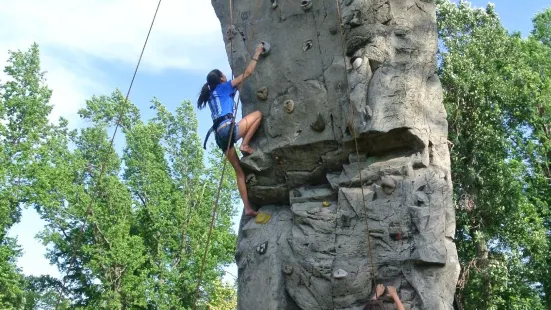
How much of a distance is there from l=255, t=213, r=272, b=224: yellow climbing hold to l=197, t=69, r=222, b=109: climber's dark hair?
1.43m

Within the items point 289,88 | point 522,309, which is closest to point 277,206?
point 289,88

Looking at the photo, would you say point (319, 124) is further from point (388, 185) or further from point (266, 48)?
point (266, 48)

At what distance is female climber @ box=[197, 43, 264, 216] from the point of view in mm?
7379

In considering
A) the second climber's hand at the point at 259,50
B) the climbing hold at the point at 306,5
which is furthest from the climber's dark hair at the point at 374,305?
the climbing hold at the point at 306,5

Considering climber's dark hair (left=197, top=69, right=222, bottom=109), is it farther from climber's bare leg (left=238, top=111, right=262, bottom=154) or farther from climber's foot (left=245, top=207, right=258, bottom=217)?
climber's foot (left=245, top=207, right=258, bottom=217)

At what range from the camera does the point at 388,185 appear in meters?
6.48

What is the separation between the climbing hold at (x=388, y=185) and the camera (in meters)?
6.48

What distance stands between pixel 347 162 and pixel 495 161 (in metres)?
8.15

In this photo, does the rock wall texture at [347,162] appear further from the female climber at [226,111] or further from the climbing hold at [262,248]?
the female climber at [226,111]

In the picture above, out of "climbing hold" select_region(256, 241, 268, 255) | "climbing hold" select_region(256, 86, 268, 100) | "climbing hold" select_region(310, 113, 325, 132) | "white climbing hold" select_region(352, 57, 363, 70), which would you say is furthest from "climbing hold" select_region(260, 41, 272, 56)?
"climbing hold" select_region(256, 241, 268, 255)

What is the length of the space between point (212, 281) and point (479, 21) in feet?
33.9

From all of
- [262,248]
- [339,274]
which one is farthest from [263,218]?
[339,274]

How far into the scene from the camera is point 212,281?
1970cm

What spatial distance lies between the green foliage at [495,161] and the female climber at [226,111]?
769 centimetres
